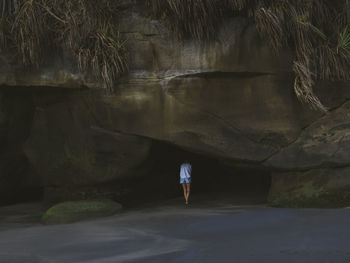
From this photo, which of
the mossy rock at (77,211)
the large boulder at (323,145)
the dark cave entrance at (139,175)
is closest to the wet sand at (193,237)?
the mossy rock at (77,211)

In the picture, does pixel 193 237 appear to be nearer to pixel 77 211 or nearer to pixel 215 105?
pixel 215 105

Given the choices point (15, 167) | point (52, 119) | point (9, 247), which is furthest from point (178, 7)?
point (15, 167)

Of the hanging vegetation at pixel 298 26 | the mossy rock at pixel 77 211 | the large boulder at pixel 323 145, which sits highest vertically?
the hanging vegetation at pixel 298 26

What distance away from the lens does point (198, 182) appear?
12773 mm

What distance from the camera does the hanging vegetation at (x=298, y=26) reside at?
8.25 meters

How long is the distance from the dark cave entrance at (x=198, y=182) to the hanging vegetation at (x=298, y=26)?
2.32 meters

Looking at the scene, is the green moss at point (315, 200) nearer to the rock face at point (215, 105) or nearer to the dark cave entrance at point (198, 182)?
the rock face at point (215, 105)

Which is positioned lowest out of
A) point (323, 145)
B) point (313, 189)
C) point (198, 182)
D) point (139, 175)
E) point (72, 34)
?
point (198, 182)

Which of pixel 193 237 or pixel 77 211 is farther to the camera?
pixel 77 211

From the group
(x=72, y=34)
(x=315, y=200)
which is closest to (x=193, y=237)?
(x=315, y=200)

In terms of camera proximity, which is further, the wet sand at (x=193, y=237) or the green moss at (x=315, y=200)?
the green moss at (x=315, y=200)

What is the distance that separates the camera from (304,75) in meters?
8.23

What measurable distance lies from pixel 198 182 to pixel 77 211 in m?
4.46

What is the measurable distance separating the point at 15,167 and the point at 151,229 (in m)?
5.99
